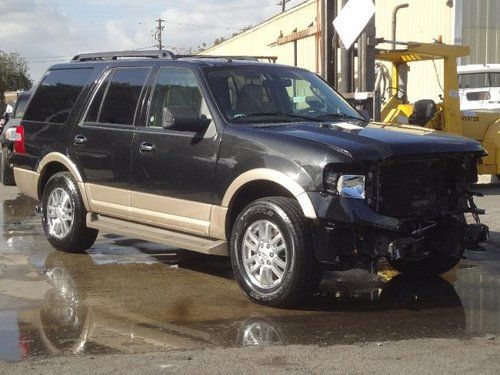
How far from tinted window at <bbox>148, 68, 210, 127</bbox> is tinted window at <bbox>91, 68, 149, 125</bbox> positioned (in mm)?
247

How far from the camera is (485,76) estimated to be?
17625 millimetres

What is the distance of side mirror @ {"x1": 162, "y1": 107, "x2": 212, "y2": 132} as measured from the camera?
6.59 metres

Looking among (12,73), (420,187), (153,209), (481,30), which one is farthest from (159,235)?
(12,73)

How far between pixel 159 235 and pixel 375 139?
88.1 inches

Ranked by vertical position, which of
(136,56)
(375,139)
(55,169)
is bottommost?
(55,169)

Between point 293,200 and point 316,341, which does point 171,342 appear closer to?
point 316,341

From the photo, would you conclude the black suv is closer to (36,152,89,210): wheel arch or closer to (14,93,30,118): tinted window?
(36,152,89,210): wheel arch

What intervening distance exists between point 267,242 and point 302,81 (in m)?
2.07

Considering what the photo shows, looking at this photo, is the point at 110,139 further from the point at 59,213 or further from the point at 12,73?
the point at 12,73

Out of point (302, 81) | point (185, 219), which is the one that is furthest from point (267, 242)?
point (302, 81)

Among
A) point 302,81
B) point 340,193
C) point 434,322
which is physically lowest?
point 434,322

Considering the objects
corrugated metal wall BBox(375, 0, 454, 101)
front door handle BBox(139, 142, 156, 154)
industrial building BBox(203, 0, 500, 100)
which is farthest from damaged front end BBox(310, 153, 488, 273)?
corrugated metal wall BBox(375, 0, 454, 101)

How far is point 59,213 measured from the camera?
8.27 m

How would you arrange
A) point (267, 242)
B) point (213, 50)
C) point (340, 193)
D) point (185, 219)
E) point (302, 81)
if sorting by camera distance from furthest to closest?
point (213, 50) < point (302, 81) < point (185, 219) < point (267, 242) < point (340, 193)
